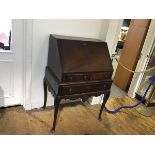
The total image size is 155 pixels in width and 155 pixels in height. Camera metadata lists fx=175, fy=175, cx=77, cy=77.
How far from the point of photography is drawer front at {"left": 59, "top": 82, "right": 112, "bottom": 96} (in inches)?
76.4

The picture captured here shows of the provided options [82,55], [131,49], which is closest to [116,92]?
[131,49]

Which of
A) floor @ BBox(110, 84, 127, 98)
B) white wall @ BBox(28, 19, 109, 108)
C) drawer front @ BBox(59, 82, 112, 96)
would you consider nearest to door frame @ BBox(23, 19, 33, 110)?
white wall @ BBox(28, 19, 109, 108)

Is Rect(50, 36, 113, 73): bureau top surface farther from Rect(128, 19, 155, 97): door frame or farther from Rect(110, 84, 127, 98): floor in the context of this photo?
Rect(110, 84, 127, 98): floor

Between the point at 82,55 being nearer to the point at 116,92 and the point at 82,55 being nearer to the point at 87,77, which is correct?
the point at 87,77

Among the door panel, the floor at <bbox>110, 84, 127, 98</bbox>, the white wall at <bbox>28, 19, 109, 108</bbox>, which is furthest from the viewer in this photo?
the floor at <bbox>110, 84, 127, 98</bbox>

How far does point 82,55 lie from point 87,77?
259 mm

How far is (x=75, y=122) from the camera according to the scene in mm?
2406

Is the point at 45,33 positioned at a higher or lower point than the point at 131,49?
higher

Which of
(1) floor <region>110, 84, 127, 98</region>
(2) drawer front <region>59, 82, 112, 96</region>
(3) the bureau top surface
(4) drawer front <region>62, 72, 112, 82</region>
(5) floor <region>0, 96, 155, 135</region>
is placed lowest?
(1) floor <region>110, 84, 127, 98</region>

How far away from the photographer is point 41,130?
7.04 ft

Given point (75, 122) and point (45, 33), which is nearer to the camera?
point (45, 33)

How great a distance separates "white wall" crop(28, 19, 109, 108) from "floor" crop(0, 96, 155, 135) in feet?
Answer: 0.82

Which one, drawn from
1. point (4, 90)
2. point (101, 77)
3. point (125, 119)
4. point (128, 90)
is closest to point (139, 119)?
point (125, 119)
